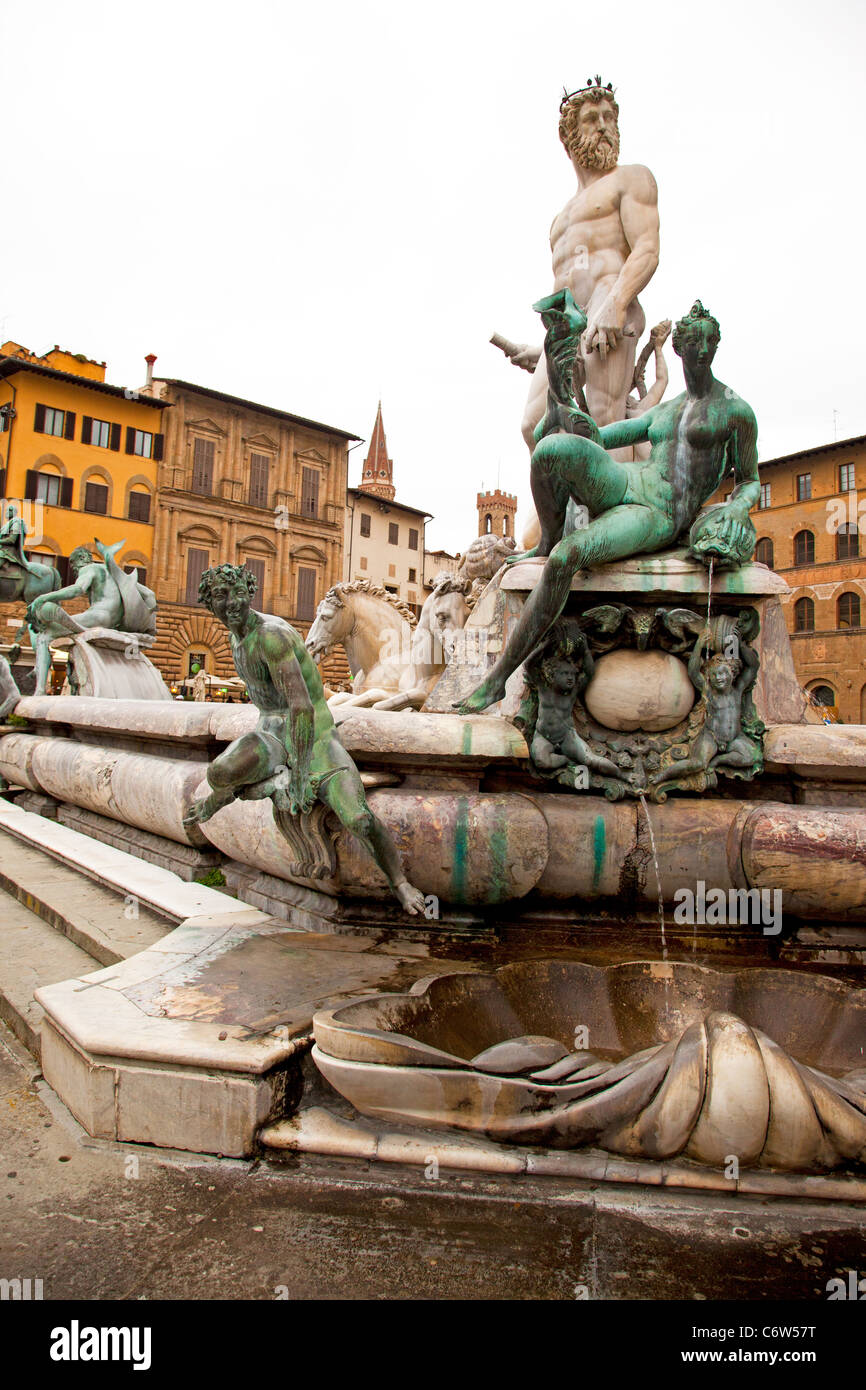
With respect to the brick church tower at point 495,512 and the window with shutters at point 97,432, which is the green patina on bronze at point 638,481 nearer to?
the window with shutters at point 97,432

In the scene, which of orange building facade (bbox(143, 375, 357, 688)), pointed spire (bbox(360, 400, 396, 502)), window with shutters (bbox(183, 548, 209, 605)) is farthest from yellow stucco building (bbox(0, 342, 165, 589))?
pointed spire (bbox(360, 400, 396, 502))

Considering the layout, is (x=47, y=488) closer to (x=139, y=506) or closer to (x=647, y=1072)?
(x=139, y=506)

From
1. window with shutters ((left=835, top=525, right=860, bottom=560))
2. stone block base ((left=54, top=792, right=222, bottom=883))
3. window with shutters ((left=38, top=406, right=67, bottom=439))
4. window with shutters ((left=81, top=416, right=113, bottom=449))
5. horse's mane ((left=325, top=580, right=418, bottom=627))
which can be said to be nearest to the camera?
stone block base ((left=54, top=792, right=222, bottom=883))

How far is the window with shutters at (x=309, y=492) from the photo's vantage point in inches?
1708

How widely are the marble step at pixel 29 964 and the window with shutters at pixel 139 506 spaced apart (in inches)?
1396

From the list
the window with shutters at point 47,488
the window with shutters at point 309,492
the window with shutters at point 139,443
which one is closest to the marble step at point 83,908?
the window with shutters at point 47,488

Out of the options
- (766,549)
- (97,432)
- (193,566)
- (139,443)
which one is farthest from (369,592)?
(766,549)

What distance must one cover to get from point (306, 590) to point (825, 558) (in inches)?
941

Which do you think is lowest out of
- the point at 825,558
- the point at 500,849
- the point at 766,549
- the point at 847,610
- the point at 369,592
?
the point at 500,849

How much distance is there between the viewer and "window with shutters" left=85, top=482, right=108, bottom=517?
35.7 meters

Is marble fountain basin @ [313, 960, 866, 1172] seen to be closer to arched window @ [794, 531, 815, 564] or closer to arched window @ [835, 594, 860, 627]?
arched window @ [835, 594, 860, 627]

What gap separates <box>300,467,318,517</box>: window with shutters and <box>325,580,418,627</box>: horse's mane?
36.9 metres

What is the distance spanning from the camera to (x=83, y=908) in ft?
13.4
